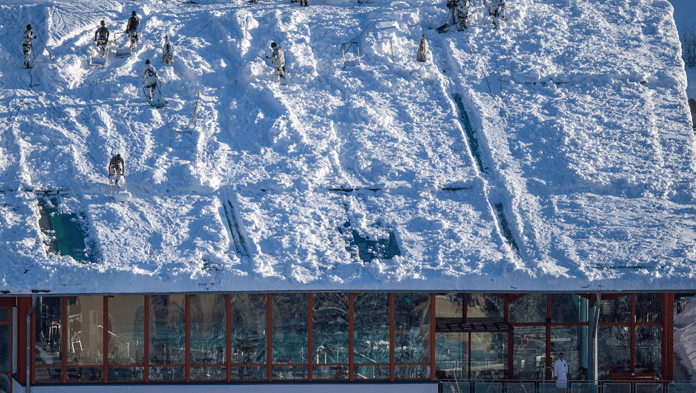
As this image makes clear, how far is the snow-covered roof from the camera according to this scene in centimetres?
1623

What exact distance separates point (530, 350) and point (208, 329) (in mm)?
8138

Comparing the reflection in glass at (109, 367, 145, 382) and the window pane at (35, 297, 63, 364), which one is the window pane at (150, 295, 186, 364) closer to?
the reflection in glass at (109, 367, 145, 382)

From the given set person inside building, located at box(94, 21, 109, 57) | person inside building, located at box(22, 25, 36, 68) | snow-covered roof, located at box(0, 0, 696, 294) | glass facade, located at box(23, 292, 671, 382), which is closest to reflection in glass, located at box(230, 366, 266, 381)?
glass facade, located at box(23, 292, 671, 382)

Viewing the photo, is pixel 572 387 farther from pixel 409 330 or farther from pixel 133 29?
pixel 133 29

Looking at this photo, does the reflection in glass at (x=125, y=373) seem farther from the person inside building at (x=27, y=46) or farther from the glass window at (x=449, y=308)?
the person inside building at (x=27, y=46)

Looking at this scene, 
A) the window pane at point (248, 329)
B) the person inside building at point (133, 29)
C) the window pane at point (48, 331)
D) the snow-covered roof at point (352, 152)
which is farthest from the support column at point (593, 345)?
the person inside building at point (133, 29)

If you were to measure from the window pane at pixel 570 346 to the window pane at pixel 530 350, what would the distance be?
277 millimetres

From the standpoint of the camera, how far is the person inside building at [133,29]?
2336 cm

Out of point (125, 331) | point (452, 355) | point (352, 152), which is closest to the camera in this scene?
point (125, 331)

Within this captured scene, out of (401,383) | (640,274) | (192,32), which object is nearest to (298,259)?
(401,383)

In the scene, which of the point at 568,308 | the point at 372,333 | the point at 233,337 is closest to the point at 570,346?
the point at 568,308

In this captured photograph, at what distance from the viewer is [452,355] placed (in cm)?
1798

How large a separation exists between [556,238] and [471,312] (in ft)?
9.55

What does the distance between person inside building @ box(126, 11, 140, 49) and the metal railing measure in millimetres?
14781
